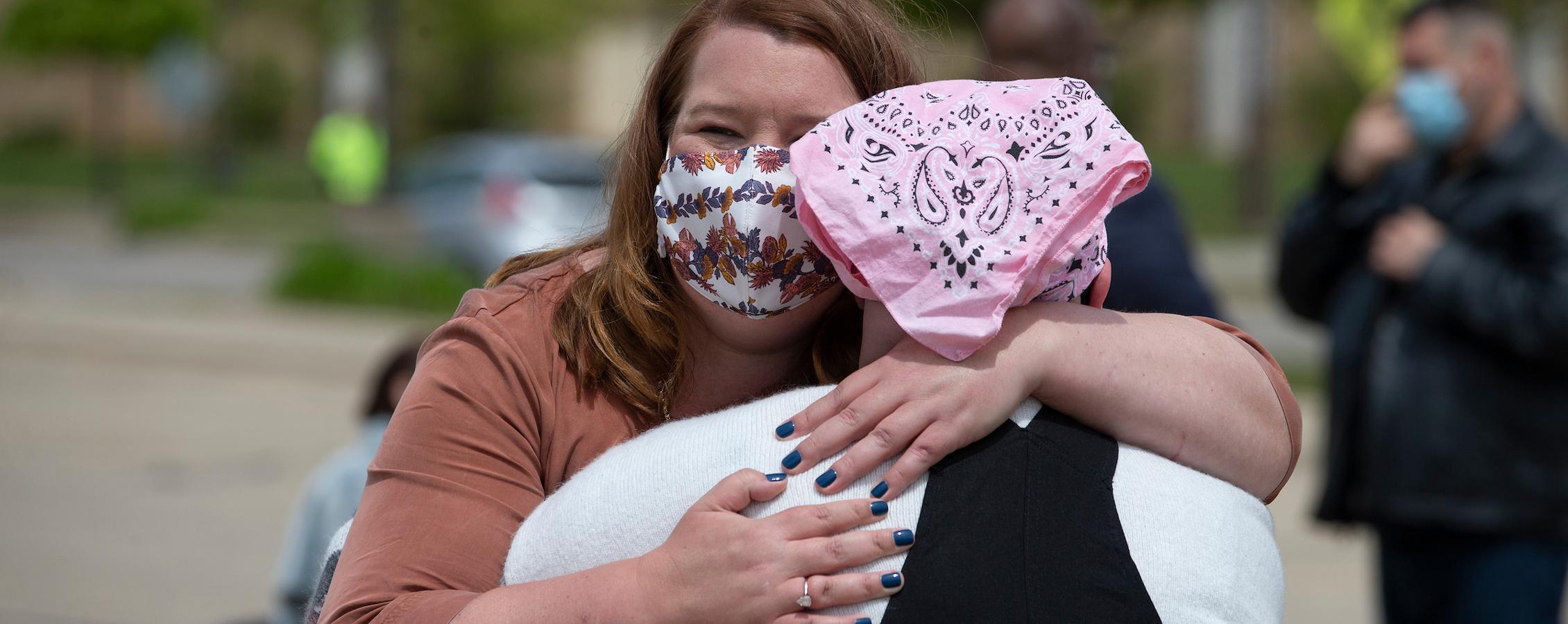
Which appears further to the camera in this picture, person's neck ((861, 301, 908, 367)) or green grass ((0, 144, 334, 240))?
green grass ((0, 144, 334, 240))

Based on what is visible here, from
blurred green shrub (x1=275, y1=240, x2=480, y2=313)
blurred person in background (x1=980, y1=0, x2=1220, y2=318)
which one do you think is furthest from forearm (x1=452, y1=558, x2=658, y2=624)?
blurred green shrub (x1=275, y1=240, x2=480, y2=313)

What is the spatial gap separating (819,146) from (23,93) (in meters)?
40.8

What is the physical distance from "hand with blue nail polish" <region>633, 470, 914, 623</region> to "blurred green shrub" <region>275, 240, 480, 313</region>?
10.5 meters

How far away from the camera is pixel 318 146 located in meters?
21.7

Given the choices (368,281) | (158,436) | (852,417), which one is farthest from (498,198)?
(852,417)

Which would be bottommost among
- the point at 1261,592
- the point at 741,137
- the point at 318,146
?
the point at 318,146

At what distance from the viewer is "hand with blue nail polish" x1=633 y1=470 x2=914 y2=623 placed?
1.35 meters

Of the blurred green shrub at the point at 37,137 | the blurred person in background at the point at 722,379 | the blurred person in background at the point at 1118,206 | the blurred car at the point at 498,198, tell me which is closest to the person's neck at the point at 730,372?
the blurred person in background at the point at 722,379

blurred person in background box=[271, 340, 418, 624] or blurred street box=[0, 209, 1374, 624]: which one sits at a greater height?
blurred person in background box=[271, 340, 418, 624]

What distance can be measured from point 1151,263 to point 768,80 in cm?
119

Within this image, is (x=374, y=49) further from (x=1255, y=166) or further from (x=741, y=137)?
(x=741, y=137)

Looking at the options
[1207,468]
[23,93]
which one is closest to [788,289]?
[1207,468]

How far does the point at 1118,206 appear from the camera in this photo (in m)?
2.66

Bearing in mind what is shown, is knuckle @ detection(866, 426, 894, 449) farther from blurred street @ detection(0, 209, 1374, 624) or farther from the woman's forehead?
blurred street @ detection(0, 209, 1374, 624)
